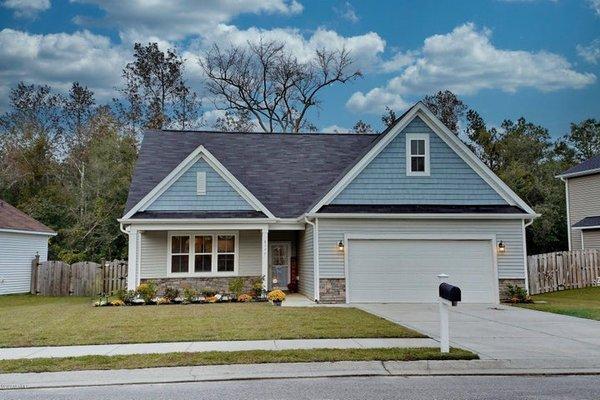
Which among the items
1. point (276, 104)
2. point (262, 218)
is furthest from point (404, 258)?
point (276, 104)

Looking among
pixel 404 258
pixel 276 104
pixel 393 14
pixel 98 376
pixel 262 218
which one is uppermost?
pixel 393 14

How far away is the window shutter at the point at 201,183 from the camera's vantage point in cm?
1909

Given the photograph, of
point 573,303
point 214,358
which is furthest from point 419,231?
point 214,358

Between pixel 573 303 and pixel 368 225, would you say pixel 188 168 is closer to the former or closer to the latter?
pixel 368 225

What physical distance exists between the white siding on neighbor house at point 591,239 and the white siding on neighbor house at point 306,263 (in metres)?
15.2

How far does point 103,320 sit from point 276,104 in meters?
28.8

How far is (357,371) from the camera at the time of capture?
7.34 metres

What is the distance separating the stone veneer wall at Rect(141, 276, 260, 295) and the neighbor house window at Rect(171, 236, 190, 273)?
426mm

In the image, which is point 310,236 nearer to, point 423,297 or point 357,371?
point 423,297

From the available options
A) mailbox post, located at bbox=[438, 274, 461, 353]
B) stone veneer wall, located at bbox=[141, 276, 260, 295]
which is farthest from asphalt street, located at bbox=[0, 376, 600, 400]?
stone veneer wall, located at bbox=[141, 276, 260, 295]

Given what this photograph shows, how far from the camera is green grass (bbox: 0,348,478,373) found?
7.57 m

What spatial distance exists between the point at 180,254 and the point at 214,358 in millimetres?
11767

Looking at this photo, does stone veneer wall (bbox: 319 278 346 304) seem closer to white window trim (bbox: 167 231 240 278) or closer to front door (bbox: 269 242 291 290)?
white window trim (bbox: 167 231 240 278)

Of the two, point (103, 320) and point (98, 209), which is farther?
point (98, 209)
